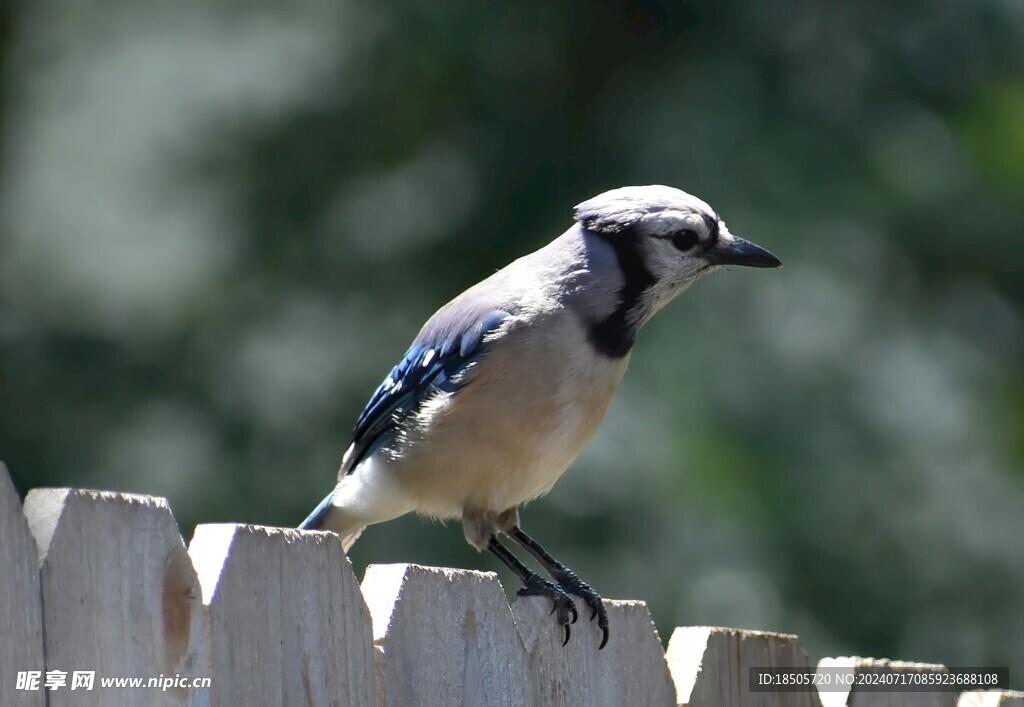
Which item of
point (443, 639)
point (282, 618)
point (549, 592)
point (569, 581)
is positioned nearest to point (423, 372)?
point (569, 581)

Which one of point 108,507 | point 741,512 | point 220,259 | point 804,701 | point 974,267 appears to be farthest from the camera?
point 974,267

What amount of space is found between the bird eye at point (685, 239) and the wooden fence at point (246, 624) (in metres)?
0.90

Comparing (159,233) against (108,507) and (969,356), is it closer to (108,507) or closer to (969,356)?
(969,356)

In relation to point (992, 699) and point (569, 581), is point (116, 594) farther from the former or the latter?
point (992, 699)

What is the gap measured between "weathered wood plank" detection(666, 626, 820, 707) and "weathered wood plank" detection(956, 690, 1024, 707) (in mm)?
334

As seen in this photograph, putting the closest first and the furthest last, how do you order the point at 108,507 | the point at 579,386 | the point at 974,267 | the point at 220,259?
the point at 108,507 < the point at 579,386 < the point at 220,259 < the point at 974,267

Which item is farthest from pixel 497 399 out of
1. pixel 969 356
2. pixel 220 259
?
pixel 969 356

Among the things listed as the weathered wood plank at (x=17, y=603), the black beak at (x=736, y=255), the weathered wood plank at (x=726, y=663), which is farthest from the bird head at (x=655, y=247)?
the weathered wood plank at (x=17, y=603)

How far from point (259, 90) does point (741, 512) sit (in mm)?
2108

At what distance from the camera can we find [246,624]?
1.40 meters

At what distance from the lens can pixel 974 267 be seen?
16.2 ft

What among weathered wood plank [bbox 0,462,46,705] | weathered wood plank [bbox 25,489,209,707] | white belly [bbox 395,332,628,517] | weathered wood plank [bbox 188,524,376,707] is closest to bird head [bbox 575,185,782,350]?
white belly [bbox 395,332,628,517]

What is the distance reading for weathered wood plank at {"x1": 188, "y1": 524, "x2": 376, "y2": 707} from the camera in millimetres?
1381

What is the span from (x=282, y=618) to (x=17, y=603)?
300mm
